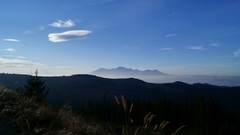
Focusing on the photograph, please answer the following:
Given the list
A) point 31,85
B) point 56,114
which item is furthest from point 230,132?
point 56,114

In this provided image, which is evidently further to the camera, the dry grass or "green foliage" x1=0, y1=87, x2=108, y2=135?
"green foliage" x1=0, y1=87, x2=108, y2=135

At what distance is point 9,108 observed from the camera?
6574 mm

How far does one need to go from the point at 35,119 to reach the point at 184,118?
83218 millimetres

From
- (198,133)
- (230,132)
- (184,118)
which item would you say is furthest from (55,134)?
(184,118)

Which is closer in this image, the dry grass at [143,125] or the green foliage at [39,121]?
the dry grass at [143,125]

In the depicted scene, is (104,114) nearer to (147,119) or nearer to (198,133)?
(198,133)

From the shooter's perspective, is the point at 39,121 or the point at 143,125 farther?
the point at 39,121

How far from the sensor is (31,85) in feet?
92.3

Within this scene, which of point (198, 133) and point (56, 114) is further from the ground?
point (56, 114)

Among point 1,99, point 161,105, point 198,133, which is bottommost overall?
point 198,133

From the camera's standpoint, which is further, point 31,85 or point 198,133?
point 198,133

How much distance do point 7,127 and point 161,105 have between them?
7893 cm

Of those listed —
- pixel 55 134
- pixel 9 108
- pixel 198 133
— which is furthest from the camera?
pixel 198 133

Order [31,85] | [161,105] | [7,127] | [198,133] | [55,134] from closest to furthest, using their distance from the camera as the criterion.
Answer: [55,134]
[7,127]
[31,85]
[198,133]
[161,105]
